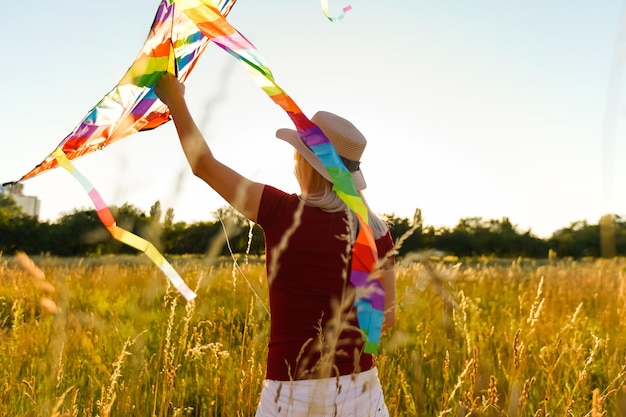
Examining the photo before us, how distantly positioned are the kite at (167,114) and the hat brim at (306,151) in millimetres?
342

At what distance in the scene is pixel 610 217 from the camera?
2.99ft

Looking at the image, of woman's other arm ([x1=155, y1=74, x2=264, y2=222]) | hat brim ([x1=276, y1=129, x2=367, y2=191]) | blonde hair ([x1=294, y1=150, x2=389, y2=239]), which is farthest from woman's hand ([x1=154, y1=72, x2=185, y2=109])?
blonde hair ([x1=294, y1=150, x2=389, y2=239])

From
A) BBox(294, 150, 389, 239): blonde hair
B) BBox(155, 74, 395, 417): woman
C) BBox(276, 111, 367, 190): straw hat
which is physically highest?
BBox(276, 111, 367, 190): straw hat

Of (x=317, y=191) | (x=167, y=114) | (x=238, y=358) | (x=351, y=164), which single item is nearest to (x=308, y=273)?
(x=317, y=191)

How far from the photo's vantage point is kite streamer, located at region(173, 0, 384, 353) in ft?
4.11

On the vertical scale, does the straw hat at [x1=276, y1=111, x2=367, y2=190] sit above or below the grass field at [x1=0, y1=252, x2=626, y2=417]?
above

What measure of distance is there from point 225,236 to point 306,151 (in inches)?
20.1

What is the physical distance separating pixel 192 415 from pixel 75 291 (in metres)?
3.59

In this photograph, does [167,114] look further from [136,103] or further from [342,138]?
[342,138]

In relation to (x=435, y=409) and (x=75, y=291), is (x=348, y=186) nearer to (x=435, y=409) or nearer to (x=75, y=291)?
(x=435, y=409)

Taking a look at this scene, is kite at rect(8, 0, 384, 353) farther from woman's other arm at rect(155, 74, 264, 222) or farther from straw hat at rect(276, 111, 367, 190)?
straw hat at rect(276, 111, 367, 190)

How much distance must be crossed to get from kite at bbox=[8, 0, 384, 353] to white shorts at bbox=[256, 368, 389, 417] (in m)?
0.56

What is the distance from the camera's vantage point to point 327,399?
1.79 meters

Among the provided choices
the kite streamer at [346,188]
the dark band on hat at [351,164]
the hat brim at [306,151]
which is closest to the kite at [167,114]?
the kite streamer at [346,188]
